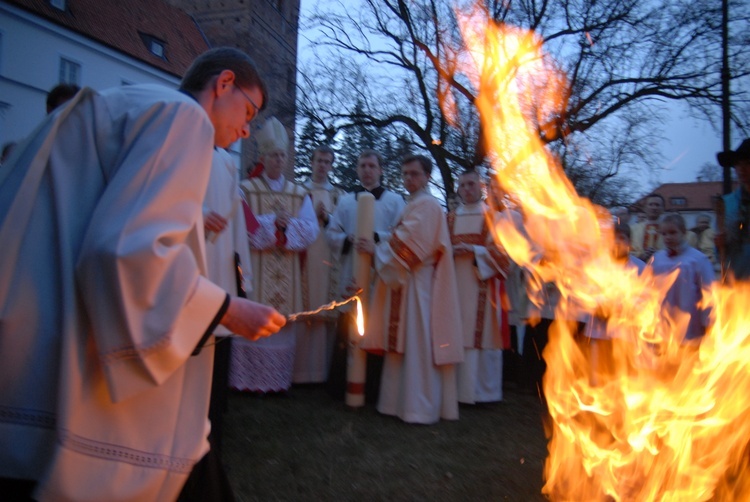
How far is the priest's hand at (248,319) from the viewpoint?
→ 1.64 metres

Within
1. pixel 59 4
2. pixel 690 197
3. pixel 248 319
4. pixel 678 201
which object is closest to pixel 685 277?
pixel 248 319

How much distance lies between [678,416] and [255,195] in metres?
4.39

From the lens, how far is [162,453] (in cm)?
159

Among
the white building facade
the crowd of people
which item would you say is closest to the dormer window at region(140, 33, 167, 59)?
the white building facade

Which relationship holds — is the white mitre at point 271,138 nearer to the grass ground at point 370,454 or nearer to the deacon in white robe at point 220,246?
the deacon in white robe at point 220,246

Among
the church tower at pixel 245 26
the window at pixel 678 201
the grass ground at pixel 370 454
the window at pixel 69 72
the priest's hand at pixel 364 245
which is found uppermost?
the church tower at pixel 245 26

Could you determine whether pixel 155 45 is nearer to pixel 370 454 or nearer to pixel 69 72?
pixel 69 72

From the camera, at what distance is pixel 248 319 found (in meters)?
1.65

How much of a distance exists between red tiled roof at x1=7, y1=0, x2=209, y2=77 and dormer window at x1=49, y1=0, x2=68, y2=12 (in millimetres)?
177

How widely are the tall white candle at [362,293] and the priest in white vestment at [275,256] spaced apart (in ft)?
2.52

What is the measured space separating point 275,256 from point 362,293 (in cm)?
119

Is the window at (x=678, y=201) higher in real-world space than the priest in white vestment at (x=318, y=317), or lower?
higher

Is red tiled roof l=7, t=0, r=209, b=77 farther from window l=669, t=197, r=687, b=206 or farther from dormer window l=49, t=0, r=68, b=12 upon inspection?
window l=669, t=197, r=687, b=206

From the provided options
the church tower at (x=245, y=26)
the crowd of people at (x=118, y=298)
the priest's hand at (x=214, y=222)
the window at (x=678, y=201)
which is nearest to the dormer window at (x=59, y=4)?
the church tower at (x=245, y=26)
